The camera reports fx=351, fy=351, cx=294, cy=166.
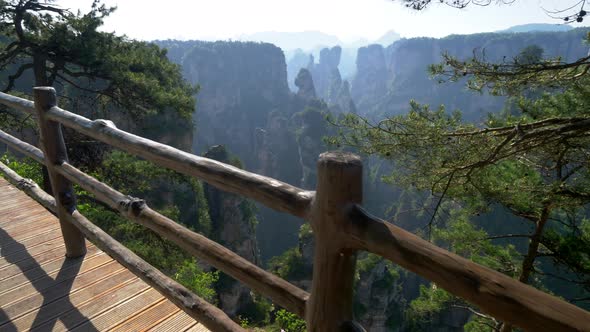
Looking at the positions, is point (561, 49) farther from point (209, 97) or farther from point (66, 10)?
point (66, 10)

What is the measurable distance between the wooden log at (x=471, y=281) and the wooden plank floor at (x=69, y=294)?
1.54 m

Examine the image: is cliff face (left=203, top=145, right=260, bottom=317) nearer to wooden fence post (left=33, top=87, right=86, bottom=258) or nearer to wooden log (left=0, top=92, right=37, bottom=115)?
wooden log (left=0, top=92, right=37, bottom=115)

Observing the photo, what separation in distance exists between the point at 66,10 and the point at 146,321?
31.0 ft

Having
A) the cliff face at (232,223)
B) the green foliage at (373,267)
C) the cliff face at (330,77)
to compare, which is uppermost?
the cliff face at (330,77)

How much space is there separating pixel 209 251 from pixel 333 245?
2.43 ft

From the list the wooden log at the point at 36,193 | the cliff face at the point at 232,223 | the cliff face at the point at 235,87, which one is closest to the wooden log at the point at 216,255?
the wooden log at the point at 36,193

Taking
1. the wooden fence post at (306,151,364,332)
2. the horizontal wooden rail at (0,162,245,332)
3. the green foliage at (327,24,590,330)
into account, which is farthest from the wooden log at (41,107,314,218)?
the green foliage at (327,24,590,330)

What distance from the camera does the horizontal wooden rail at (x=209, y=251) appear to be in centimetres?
143

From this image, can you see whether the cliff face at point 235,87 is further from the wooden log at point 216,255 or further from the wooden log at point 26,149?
the wooden log at point 216,255

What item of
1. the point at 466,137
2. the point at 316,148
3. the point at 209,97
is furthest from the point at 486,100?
the point at 466,137

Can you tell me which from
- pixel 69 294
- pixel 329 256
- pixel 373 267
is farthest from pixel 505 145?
pixel 373 267

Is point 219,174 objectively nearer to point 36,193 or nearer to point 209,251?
point 209,251

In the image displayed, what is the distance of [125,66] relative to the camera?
870 cm

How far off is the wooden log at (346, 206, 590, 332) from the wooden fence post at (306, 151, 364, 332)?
53mm
